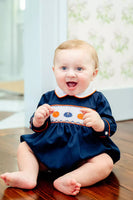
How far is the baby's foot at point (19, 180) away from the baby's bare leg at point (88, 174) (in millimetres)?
70

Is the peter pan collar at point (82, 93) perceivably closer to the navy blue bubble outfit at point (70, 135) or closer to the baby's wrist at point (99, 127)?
the navy blue bubble outfit at point (70, 135)

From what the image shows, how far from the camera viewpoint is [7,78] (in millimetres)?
3639

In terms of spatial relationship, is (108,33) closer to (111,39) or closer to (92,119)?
(111,39)

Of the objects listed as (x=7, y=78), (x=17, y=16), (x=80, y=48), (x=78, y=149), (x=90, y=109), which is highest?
(x=17, y=16)

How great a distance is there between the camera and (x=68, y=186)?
0.77m

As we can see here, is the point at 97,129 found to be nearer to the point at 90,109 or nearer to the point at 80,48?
the point at 90,109

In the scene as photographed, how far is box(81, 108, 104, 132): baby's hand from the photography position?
0.84 meters

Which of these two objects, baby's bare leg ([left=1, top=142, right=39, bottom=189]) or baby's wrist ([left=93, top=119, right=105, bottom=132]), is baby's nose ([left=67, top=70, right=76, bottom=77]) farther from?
baby's bare leg ([left=1, top=142, right=39, bottom=189])

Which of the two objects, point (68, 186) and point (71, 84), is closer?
point (68, 186)

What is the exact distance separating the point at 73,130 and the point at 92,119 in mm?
92

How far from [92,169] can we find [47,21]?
2.78 ft

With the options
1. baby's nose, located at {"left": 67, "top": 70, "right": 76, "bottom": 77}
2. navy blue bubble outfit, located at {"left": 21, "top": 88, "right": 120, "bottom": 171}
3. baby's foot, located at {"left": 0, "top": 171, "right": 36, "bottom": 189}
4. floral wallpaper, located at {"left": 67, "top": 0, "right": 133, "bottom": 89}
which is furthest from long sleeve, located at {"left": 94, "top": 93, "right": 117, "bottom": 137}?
floral wallpaper, located at {"left": 67, "top": 0, "right": 133, "bottom": 89}

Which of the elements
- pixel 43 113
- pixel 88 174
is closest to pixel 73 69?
pixel 43 113

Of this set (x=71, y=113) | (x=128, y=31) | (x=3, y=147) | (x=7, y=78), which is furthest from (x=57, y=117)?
(x=7, y=78)
